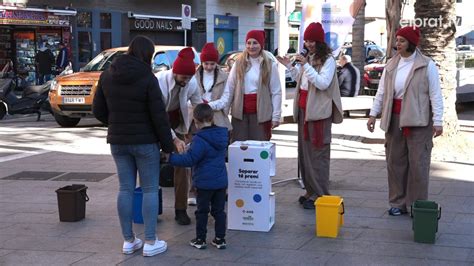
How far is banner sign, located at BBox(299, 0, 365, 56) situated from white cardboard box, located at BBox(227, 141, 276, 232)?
9.27ft

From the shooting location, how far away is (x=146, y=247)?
5.60 metres

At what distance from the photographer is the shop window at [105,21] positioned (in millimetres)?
28938

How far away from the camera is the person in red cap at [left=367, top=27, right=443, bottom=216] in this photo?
21.5 ft

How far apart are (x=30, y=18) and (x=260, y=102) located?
20.0 meters

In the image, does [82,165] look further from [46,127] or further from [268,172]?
[46,127]

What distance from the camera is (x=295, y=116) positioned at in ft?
24.0

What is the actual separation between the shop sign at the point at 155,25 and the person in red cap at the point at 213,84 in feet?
77.3

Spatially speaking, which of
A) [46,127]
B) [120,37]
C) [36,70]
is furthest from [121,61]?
[120,37]

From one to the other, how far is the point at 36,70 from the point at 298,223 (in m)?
20.3

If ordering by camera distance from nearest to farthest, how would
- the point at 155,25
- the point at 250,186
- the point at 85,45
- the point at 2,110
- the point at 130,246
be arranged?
1. the point at 130,246
2. the point at 250,186
3. the point at 2,110
4. the point at 85,45
5. the point at 155,25

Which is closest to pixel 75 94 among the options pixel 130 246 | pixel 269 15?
pixel 130 246

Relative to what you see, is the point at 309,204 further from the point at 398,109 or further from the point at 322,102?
the point at 398,109

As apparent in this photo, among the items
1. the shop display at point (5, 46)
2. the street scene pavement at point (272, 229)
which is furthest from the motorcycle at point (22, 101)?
the shop display at point (5, 46)

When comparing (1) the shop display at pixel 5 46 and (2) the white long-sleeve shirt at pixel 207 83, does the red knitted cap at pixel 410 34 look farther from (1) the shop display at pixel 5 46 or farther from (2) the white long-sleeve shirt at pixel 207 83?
(1) the shop display at pixel 5 46
